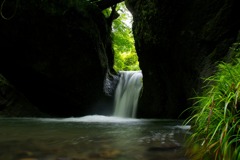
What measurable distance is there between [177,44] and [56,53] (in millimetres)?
5580

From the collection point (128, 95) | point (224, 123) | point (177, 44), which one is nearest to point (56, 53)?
point (128, 95)

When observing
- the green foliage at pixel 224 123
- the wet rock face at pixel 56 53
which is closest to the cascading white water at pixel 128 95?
the wet rock face at pixel 56 53

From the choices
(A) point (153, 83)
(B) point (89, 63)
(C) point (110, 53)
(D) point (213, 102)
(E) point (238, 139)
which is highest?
(C) point (110, 53)

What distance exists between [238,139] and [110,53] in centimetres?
1268

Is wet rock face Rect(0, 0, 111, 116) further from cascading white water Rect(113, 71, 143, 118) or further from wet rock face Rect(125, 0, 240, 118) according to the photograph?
wet rock face Rect(125, 0, 240, 118)

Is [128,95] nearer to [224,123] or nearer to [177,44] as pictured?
[177,44]

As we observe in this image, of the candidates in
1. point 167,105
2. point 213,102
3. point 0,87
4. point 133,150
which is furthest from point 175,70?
point 0,87

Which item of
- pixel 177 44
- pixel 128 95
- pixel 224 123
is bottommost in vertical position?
pixel 224 123

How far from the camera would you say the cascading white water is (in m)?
12.6

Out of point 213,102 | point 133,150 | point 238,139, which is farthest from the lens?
point 133,150

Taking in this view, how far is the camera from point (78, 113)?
1323cm

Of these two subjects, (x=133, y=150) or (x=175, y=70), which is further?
(x=175, y=70)

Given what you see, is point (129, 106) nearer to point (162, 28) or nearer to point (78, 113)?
point (78, 113)

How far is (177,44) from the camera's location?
793 cm
